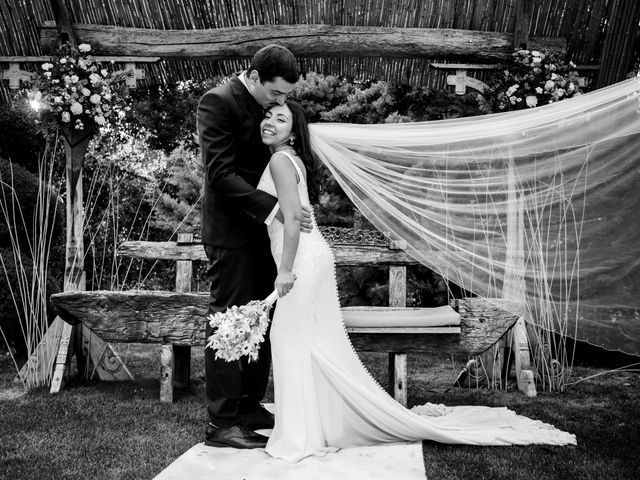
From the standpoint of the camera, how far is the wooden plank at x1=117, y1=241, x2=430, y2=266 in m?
5.50

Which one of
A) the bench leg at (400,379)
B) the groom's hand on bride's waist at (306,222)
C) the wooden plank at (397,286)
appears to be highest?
the groom's hand on bride's waist at (306,222)

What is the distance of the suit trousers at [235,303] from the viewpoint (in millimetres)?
3633

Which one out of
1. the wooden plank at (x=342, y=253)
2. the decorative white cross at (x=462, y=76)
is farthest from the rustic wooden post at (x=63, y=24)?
the decorative white cross at (x=462, y=76)

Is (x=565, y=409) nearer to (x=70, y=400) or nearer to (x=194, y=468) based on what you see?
(x=194, y=468)

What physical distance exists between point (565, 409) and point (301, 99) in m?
5.31

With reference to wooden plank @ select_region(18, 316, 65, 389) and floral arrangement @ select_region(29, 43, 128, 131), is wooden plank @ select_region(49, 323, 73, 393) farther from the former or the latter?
floral arrangement @ select_region(29, 43, 128, 131)

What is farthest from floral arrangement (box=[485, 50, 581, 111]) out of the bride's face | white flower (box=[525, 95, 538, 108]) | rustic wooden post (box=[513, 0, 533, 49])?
the bride's face

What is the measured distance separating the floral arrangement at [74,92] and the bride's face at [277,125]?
2358 mm

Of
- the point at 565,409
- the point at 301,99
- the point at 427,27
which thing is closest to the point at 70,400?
the point at 565,409

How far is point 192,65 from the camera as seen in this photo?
19.6ft

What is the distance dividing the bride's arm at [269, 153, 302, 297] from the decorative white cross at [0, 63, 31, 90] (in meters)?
3.38

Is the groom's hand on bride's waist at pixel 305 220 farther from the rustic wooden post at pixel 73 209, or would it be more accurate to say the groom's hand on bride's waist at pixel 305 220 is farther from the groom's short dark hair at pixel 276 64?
the rustic wooden post at pixel 73 209

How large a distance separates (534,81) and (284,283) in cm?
318

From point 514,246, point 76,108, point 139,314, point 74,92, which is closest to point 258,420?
point 139,314
